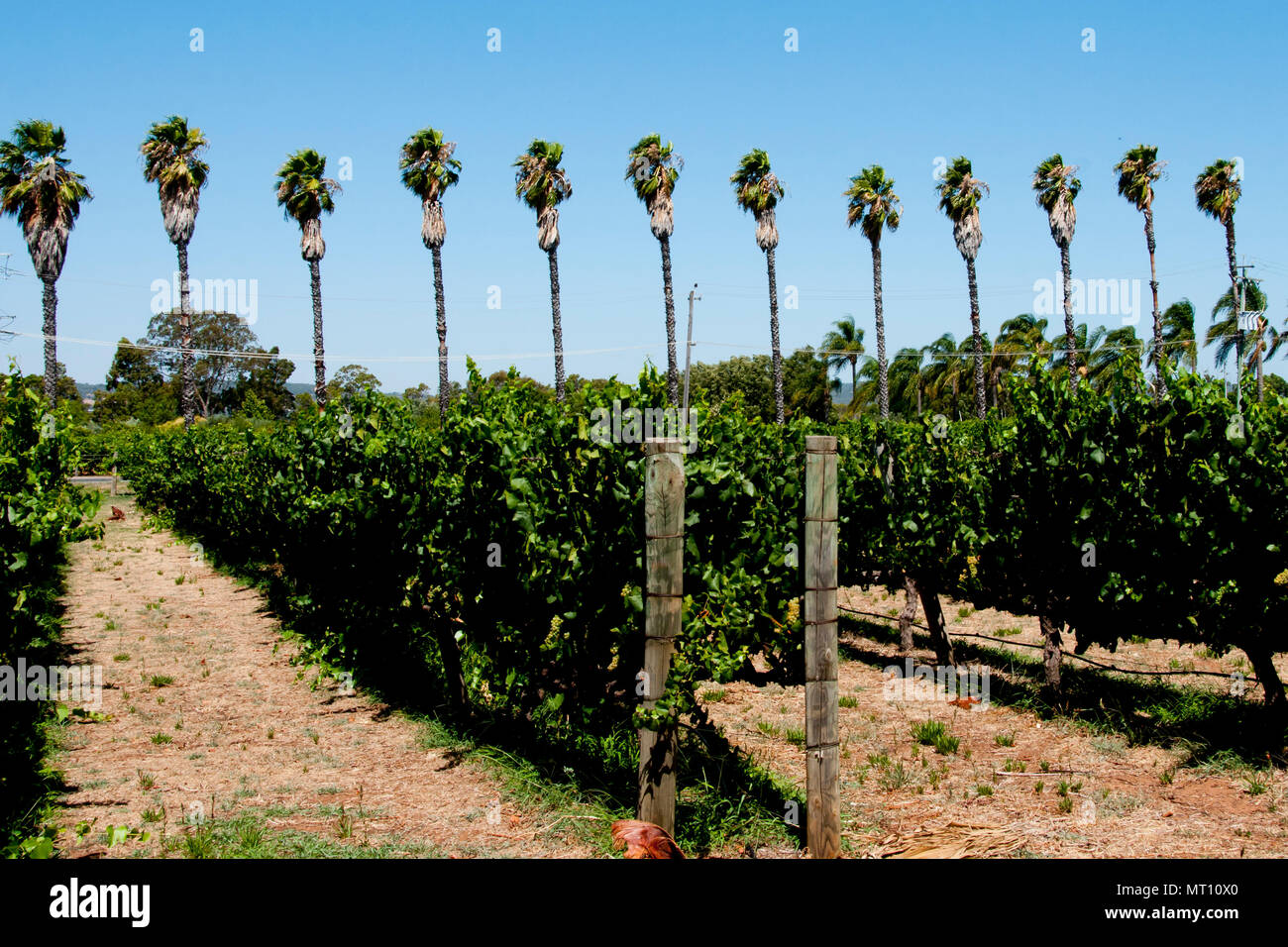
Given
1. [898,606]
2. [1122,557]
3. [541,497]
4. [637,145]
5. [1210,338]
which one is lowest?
[898,606]

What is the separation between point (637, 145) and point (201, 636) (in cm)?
3565

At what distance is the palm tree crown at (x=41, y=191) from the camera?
33500 millimetres

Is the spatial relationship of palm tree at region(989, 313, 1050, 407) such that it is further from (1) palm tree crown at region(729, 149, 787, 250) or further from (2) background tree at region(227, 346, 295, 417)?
(2) background tree at region(227, 346, 295, 417)

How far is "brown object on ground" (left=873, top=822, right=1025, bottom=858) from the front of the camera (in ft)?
17.5

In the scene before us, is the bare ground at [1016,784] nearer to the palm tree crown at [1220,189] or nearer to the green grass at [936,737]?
the green grass at [936,737]

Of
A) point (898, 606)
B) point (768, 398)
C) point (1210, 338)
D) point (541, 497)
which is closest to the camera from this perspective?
point (541, 497)

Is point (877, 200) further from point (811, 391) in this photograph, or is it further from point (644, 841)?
point (644, 841)

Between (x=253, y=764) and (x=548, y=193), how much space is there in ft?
121

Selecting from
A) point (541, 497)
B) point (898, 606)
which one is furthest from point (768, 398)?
point (541, 497)

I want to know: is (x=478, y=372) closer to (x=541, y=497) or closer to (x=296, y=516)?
(x=541, y=497)
